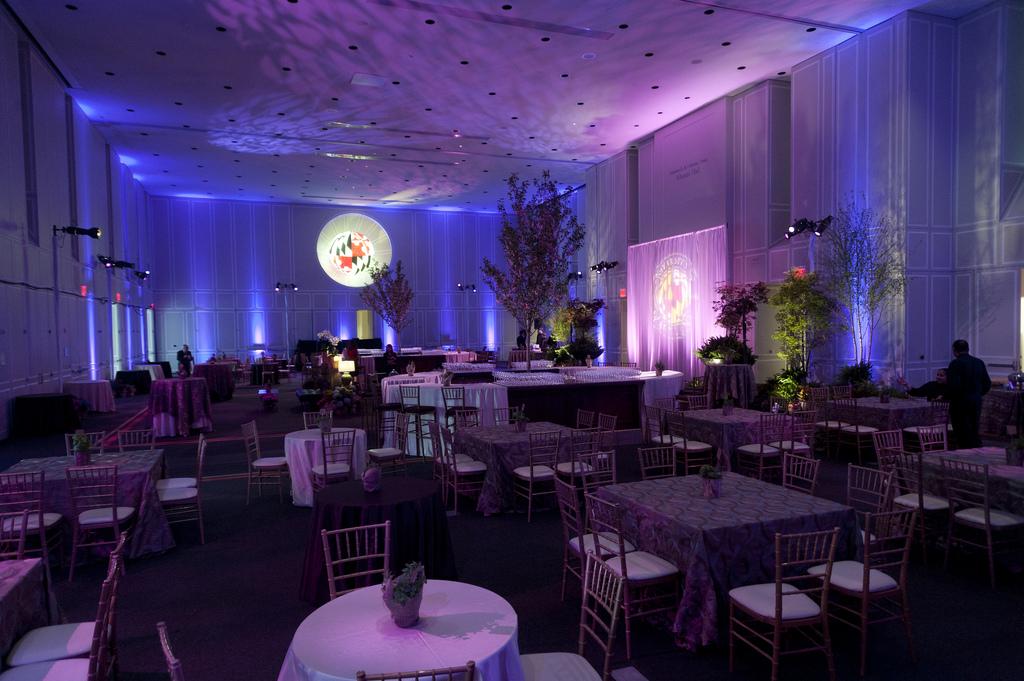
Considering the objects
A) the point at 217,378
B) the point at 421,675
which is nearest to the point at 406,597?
the point at 421,675

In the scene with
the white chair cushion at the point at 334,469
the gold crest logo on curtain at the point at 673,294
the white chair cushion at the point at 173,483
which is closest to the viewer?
the white chair cushion at the point at 173,483

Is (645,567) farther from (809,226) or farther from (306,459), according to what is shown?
(809,226)

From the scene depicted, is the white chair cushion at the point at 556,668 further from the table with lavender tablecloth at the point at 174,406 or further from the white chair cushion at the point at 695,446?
the table with lavender tablecloth at the point at 174,406

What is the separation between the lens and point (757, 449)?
644cm

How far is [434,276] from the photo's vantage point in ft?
81.9

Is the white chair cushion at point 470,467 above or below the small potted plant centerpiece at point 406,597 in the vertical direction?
below

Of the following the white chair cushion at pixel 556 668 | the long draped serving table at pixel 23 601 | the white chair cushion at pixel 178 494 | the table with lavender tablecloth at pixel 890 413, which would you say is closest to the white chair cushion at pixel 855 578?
the white chair cushion at pixel 556 668

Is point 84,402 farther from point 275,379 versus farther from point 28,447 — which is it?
point 275,379

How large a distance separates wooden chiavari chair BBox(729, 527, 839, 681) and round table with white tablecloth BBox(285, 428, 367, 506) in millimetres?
4082

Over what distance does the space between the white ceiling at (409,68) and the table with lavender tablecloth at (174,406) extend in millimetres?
5343

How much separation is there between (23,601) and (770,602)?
3435 millimetres

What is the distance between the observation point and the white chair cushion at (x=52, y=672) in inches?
97.6

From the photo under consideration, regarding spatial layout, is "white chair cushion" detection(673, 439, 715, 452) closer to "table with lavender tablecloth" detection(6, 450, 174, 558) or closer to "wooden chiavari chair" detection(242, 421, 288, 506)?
"wooden chiavari chair" detection(242, 421, 288, 506)

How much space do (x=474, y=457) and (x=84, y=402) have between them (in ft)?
30.8
